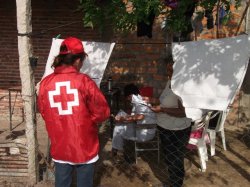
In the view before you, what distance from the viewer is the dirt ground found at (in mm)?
5098

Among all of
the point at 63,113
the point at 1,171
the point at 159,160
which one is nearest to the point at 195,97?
the point at 63,113

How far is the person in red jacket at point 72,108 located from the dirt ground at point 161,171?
157 cm

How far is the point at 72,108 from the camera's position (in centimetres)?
331

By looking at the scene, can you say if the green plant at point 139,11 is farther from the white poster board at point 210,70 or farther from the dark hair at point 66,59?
the dark hair at point 66,59

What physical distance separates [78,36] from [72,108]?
4654mm

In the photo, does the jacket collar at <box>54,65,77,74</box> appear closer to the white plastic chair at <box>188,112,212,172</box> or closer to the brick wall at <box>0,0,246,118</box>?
the white plastic chair at <box>188,112,212,172</box>

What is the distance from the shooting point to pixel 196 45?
4.23 metres

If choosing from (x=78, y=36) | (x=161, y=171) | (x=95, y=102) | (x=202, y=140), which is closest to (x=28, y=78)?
(x=95, y=102)

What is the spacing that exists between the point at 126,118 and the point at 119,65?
219cm

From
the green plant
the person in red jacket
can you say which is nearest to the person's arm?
the person in red jacket

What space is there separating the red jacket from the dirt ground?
5.26 feet

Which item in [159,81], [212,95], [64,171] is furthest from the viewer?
[159,81]

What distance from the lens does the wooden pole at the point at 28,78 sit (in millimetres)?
4449

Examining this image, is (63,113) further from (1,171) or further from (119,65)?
(119,65)
